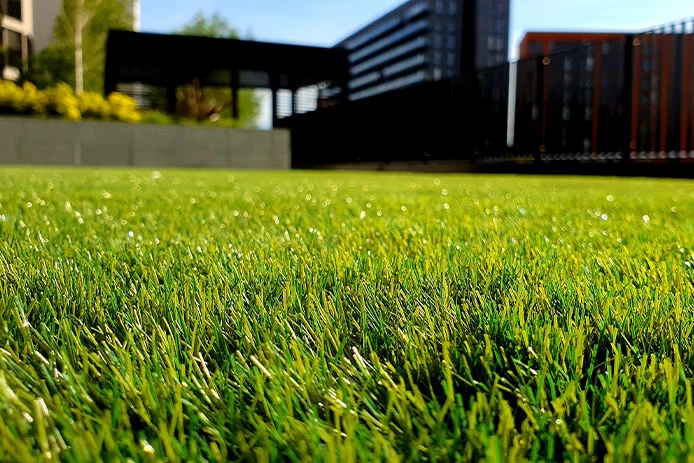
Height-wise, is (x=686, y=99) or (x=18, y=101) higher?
(x=18, y=101)

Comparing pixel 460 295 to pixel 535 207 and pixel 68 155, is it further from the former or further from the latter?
pixel 68 155

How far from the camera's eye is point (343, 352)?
3.60 ft

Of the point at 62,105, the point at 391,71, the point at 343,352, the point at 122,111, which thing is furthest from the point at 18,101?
the point at 391,71

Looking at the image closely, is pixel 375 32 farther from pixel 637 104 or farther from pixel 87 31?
pixel 637 104

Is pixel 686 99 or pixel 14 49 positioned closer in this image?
pixel 686 99

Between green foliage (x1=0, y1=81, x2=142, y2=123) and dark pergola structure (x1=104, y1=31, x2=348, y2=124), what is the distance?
573 cm

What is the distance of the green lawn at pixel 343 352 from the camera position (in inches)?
30.2

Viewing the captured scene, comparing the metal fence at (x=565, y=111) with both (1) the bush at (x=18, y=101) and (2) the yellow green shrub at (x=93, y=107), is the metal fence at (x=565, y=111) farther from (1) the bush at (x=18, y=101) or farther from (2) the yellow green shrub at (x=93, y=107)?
(1) the bush at (x=18, y=101)

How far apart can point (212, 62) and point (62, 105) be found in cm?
881

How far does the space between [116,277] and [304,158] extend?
27.2 meters

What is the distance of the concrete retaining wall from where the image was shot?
1859 centimetres

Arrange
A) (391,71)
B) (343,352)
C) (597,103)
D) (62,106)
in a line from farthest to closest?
1. (391,71)
2. (62,106)
3. (597,103)
4. (343,352)

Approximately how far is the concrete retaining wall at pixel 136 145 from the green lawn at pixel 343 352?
18.4 m

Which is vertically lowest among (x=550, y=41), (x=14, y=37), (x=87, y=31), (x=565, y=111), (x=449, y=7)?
(x=565, y=111)
